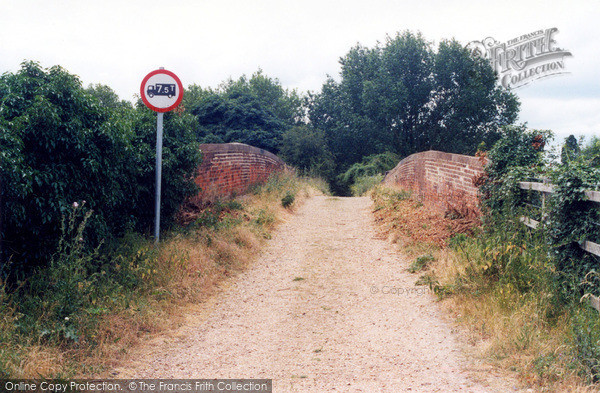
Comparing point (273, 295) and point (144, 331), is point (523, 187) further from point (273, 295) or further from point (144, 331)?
point (144, 331)

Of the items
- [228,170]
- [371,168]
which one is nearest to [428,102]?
[371,168]

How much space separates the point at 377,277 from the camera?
7.25m

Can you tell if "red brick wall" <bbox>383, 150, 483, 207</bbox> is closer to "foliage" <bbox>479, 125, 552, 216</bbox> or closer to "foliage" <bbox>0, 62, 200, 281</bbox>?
"foliage" <bbox>479, 125, 552, 216</bbox>

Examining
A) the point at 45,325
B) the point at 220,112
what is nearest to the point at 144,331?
the point at 45,325

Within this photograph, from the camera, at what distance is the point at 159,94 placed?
719 cm

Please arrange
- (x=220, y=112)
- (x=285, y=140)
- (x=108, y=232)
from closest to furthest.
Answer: (x=108, y=232)
(x=285, y=140)
(x=220, y=112)

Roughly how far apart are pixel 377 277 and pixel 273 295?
5.53ft

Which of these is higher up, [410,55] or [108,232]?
[410,55]

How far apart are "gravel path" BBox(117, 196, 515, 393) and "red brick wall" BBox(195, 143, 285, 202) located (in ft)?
9.82

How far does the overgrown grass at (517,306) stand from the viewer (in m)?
3.80

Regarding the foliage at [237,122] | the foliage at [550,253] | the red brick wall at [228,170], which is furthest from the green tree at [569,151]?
the foliage at [237,122]

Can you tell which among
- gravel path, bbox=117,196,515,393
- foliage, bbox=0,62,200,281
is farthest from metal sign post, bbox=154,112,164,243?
gravel path, bbox=117,196,515,393

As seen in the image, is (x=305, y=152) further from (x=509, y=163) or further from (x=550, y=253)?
(x=550, y=253)

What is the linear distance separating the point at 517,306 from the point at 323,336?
1.99m
